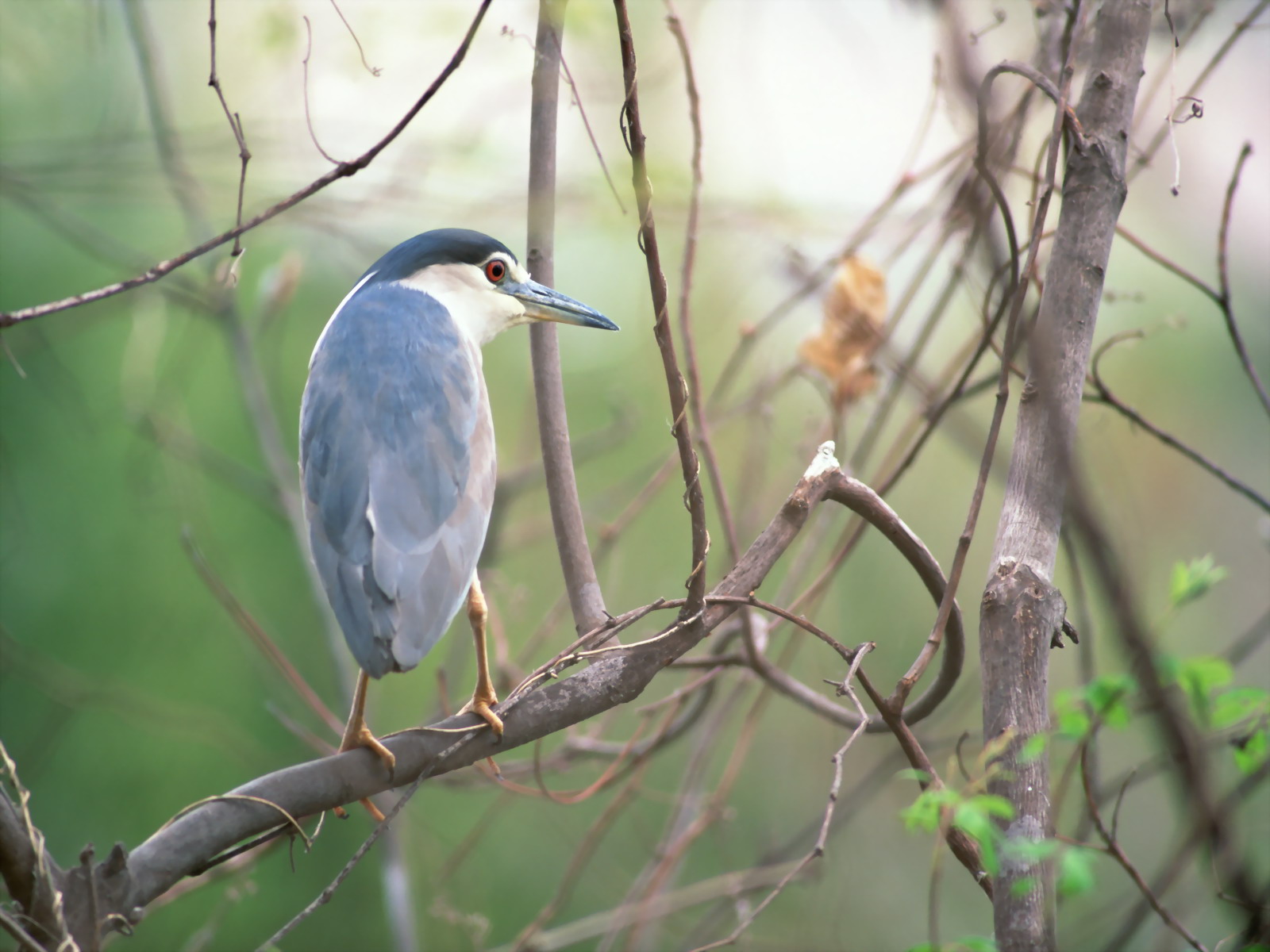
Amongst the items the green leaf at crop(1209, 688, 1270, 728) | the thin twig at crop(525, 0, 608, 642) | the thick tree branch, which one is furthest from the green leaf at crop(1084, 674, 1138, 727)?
the thin twig at crop(525, 0, 608, 642)

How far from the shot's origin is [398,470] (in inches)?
53.0

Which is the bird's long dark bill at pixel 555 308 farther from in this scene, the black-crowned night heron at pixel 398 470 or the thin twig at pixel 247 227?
the thin twig at pixel 247 227

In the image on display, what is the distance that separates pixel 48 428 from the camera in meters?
3.22

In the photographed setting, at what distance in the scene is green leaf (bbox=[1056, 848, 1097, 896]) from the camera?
0.65 m

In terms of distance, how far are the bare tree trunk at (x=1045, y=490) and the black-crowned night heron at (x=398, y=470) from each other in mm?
551

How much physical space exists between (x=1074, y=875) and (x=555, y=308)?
1.24 meters

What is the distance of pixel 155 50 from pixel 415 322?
1.26 meters

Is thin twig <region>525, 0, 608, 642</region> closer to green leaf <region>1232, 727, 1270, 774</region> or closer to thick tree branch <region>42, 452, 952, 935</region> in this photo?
thick tree branch <region>42, 452, 952, 935</region>

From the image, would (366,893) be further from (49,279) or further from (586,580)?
(586,580)

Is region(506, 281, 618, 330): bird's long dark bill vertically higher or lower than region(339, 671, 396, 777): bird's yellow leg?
higher

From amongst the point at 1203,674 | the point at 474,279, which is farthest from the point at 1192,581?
the point at 474,279

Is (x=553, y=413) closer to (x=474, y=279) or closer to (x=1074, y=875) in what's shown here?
(x=474, y=279)

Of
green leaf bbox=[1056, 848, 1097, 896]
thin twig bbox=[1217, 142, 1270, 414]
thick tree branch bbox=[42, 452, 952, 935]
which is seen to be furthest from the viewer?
thin twig bbox=[1217, 142, 1270, 414]

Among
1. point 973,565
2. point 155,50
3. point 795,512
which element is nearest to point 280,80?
point 155,50
